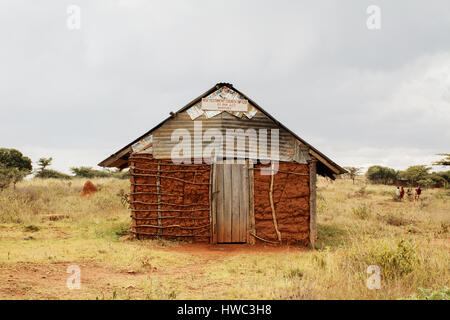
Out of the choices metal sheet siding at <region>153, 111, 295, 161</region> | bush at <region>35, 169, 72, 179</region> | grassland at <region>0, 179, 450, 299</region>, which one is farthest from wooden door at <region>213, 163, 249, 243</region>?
bush at <region>35, 169, 72, 179</region>

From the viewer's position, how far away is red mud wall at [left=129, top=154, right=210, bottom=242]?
993cm

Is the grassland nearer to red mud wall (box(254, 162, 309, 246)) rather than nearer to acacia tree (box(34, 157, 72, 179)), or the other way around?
red mud wall (box(254, 162, 309, 246))

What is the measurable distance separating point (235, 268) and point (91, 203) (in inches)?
450

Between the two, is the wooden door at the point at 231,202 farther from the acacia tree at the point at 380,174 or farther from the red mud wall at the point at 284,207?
the acacia tree at the point at 380,174

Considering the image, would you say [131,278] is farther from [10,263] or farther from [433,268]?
[433,268]

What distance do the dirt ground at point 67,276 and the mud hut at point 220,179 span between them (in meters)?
1.76

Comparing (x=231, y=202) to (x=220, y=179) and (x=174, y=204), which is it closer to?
(x=220, y=179)

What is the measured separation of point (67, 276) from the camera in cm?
600

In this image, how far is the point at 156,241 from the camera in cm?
960

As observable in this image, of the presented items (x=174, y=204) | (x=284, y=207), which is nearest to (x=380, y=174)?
(x=284, y=207)

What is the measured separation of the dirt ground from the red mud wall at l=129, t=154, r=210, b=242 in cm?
156

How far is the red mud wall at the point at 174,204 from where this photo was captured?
32.6 ft

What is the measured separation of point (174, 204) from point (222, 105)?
10.5 feet
